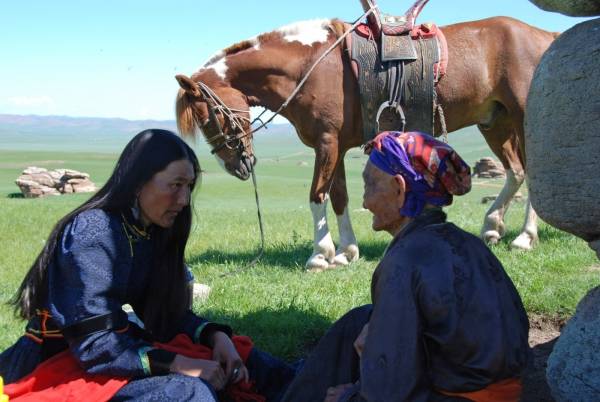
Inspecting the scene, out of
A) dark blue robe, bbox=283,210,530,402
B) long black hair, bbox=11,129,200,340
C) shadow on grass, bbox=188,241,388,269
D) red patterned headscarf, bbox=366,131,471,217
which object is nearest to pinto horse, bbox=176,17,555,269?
shadow on grass, bbox=188,241,388,269

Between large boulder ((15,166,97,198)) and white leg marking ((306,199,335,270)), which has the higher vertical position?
white leg marking ((306,199,335,270))

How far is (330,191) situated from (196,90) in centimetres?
186

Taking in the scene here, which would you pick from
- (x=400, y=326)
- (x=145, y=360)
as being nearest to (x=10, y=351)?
(x=145, y=360)

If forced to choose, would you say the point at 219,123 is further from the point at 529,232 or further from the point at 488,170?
the point at 488,170

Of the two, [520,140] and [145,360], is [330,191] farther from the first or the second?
[145,360]

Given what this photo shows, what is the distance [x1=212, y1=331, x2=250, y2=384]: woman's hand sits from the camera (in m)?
3.29

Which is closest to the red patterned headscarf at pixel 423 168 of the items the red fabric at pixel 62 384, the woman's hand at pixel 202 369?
the woman's hand at pixel 202 369

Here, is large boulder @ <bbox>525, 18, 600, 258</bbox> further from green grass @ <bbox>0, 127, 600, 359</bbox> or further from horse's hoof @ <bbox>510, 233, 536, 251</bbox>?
horse's hoof @ <bbox>510, 233, 536, 251</bbox>

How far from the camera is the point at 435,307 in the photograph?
2238 mm

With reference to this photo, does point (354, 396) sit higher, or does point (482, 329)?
point (482, 329)

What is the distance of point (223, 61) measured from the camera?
690cm

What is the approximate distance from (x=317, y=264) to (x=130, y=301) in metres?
3.61

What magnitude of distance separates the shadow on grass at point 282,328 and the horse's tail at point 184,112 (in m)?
2.37

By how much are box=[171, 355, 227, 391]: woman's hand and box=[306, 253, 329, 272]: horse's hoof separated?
3.68 m
